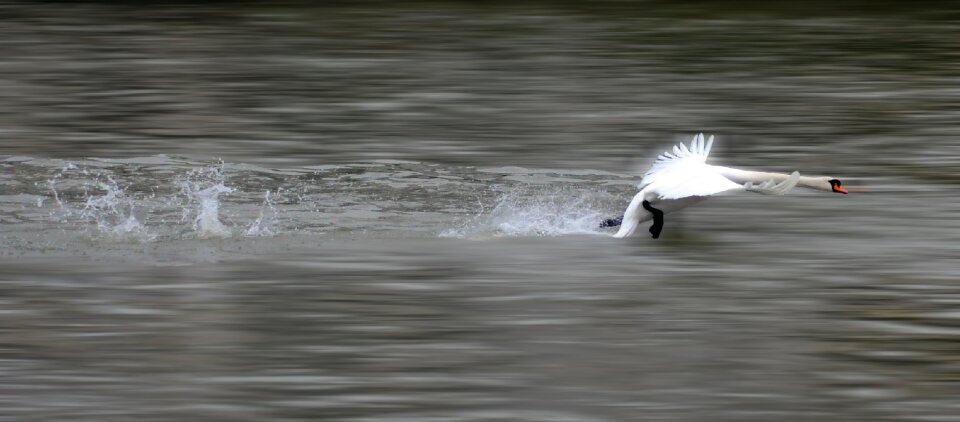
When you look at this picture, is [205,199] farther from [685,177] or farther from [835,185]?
[835,185]

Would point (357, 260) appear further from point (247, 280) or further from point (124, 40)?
point (124, 40)

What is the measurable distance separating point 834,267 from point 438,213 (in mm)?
2856

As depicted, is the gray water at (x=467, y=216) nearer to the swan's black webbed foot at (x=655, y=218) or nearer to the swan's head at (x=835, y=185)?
the swan's black webbed foot at (x=655, y=218)

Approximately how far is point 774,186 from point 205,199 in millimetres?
4133

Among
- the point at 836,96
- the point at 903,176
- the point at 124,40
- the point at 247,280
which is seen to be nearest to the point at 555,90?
the point at 836,96

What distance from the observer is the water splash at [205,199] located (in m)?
9.81

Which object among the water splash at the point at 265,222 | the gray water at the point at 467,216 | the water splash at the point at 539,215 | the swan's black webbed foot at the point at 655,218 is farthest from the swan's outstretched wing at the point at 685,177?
the water splash at the point at 265,222

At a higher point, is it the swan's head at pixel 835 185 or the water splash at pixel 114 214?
the water splash at pixel 114 214

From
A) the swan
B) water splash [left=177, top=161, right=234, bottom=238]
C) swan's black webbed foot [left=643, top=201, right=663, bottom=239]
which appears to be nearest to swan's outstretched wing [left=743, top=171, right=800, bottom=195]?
the swan

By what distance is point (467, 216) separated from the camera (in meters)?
10.2

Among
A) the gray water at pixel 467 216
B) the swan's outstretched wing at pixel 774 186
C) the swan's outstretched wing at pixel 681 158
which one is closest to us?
the gray water at pixel 467 216

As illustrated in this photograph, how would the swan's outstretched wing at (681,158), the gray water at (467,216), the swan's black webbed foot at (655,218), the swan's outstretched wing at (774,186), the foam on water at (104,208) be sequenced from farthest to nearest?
the foam on water at (104,208), the swan's outstretched wing at (681,158), the swan's black webbed foot at (655,218), the swan's outstretched wing at (774,186), the gray water at (467,216)

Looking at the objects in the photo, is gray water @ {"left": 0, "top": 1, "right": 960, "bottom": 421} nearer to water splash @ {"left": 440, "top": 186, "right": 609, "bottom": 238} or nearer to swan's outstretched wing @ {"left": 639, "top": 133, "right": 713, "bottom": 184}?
water splash @ {"left": 440, "top": 186, "right": 609, "bottom": 238}

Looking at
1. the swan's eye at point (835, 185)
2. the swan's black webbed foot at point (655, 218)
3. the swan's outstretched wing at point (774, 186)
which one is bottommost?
the swan's black webbed foot at point (655, 218)
